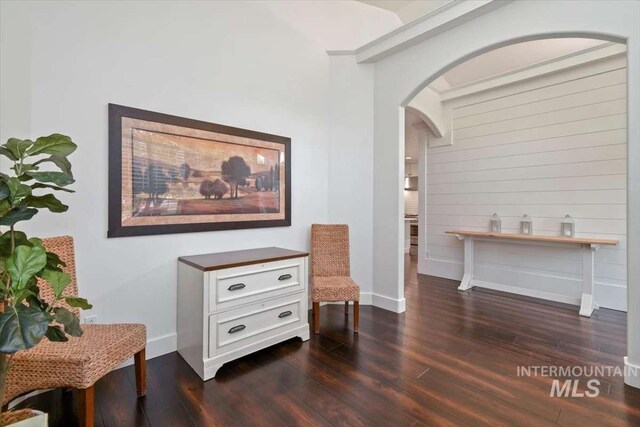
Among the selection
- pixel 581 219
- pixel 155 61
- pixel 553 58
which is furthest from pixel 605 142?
pixel 155 61

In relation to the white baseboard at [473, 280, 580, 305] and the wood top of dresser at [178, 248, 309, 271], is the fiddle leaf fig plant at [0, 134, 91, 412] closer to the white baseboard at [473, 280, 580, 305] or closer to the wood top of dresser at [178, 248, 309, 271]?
the wood top of dresser at [178, 248, 309, 271]

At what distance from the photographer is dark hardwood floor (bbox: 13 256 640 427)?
5.51ft

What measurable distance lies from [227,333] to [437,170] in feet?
13.6

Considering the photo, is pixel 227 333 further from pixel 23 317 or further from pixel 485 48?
pixel 485 48

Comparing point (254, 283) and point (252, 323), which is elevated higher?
point (254, 283)

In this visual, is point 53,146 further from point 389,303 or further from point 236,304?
point 389,303

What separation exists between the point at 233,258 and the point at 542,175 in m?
3.95

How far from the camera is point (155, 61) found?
7.63 ft

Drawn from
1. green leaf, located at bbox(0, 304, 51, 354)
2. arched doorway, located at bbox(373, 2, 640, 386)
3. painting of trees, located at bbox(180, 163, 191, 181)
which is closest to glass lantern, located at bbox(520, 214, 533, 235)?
arched doorway, located at bbox(373, 2, 640, 386)

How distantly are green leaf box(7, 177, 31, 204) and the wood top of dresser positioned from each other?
1.15 m

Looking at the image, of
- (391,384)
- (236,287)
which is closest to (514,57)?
(391,384)

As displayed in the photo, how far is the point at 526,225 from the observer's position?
3926mm

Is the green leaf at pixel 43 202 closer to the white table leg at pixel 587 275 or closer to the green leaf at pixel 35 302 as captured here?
the green leaf at pixel 35 302

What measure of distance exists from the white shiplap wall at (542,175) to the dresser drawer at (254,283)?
3.14 meters
